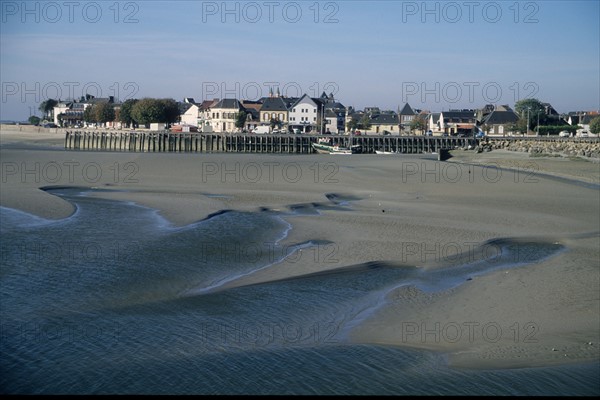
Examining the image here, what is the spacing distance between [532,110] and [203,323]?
8865 cm

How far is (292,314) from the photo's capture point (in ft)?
32.3

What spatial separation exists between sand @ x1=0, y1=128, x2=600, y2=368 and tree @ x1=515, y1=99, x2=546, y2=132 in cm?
4879

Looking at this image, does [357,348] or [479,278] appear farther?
[479,278]

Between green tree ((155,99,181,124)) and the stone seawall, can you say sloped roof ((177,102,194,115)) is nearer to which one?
green tree ((155,99,181,124))

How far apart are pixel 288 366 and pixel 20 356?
10.7 feet

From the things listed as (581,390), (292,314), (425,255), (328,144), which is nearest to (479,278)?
(425,255)

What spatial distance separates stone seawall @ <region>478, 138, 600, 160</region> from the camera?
4491cm

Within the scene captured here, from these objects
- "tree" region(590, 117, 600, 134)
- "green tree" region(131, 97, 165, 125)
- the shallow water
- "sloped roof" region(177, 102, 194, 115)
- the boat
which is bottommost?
the shallow water

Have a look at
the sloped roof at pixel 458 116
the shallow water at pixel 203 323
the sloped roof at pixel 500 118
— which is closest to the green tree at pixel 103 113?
the sloped roof at pixel 458 116

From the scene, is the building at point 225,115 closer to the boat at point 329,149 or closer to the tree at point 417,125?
the tree at point 417,125

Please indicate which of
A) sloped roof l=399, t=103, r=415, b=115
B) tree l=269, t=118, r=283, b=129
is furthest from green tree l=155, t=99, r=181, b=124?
sloped roof l=399, t=103, r=415, b=115

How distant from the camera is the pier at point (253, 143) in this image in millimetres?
65250

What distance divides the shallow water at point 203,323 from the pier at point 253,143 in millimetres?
50066

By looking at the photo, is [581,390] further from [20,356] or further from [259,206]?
[259,206]
